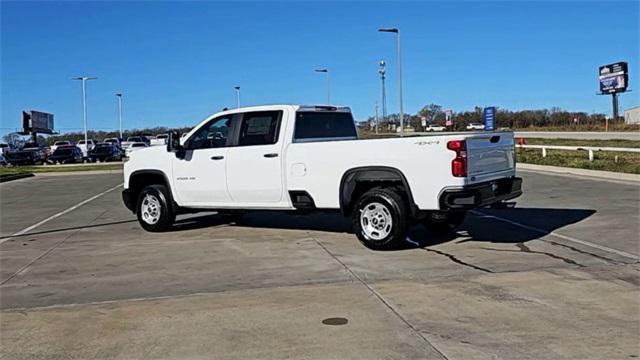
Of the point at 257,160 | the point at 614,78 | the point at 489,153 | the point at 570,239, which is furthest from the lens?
the point at 614,78

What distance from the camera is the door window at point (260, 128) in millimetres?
10070

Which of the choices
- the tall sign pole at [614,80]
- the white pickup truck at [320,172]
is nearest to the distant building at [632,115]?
the tall sign pole at [614,80]

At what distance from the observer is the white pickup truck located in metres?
8.35

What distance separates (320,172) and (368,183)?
2.39 ft

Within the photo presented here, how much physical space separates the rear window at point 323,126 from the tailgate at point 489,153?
111 inches

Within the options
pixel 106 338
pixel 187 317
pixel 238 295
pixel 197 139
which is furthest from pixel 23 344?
pixel 197 139

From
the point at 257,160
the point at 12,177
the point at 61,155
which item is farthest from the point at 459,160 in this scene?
the point at 61,155

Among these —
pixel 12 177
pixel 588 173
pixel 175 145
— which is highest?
pixel 175 145

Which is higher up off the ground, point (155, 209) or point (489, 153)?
point (489, 153)

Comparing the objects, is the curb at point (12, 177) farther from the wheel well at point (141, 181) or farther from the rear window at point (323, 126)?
the rear window at point (323, 126)

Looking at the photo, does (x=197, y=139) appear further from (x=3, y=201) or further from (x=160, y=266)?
(x=3, y=201)

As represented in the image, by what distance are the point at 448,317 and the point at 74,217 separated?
35.5ft

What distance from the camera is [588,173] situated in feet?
70.9

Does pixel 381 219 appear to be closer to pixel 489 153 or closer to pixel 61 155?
pixel 489 153
